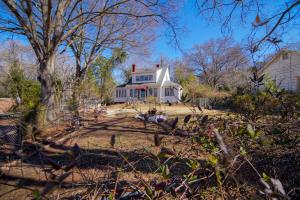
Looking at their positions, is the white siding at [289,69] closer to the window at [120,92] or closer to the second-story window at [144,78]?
the second-story window at [144,78]

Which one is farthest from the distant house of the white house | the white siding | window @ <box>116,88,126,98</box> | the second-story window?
window @ <box>116,88,126,98</box>

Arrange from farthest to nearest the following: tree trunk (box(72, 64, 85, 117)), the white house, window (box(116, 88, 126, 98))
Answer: window (box(116, 88, 126, 98)) → the white house → tree trunk (box(72, 64, 85, 117))

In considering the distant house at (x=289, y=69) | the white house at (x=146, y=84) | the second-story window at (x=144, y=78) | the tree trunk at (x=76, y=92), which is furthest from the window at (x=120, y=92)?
the distant house at (x=289, y=69)

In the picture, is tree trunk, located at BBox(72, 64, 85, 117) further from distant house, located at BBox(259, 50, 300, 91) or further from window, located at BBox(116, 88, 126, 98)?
window, located at BBox(116, 88, 126, 98)

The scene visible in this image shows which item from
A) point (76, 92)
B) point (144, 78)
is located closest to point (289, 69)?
point (76, 92)

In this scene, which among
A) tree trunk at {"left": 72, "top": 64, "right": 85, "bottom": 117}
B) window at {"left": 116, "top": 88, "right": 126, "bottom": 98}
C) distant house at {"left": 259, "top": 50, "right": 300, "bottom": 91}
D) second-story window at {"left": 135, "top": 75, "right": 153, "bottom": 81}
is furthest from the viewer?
window at {"left": 116, "top": 88, "right": 126, "bottom": 98}

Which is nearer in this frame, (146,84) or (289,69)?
(289,69)

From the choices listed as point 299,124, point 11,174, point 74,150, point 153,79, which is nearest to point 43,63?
point 11,174

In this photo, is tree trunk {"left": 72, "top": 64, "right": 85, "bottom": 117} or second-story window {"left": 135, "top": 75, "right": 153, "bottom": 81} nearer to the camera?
tree trunk {"left": 72, "top": 64, "right": 85, "bottom": 117}

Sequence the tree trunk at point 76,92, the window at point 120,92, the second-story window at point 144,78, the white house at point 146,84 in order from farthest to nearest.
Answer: the window at point 120,92
the second-story window at point 144,78
the white house at point 146,84
the tree trunk at point 76,92

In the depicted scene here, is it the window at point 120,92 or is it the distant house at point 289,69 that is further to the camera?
the window at point 120,92

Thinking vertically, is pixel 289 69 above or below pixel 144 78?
below

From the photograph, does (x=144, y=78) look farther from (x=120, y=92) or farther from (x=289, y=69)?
(x=289, y=69)

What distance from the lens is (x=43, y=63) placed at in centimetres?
693
